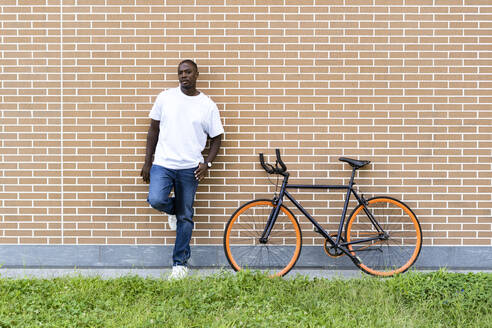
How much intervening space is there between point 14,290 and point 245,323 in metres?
2.04

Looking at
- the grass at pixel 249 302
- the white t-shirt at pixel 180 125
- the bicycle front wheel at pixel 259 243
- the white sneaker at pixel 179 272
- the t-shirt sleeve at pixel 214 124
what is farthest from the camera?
the bicycle front wheel at pixel 259 243

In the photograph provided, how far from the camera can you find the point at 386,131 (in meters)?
5.26

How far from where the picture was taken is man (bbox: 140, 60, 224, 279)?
15.8ft

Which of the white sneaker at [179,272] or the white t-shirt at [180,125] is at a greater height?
the white t-shirt at [180,125]

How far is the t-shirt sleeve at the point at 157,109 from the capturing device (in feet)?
16.1

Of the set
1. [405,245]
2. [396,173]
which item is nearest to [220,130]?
[396,173]

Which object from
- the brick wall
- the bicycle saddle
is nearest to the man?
the brick wall

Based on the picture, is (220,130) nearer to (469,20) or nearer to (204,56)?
(204,56)

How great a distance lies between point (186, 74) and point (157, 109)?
18.0 inches

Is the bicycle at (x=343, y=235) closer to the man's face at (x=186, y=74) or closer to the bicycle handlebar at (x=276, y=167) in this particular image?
the bicycle handlebar at (x=276, y=167)

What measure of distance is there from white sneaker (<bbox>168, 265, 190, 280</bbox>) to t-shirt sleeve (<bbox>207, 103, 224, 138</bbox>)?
1.34m

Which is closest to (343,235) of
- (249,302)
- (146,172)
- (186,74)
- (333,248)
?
(333,248)

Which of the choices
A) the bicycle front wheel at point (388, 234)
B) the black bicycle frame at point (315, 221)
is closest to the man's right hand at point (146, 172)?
the black bicycle frame at point (315, 221)

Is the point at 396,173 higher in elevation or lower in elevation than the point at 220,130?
lower
